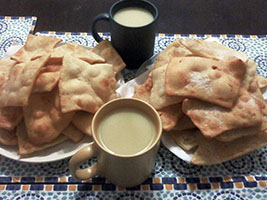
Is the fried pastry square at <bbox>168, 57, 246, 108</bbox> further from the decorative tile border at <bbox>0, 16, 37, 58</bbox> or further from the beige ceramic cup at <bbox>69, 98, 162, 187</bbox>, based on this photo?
the decorative tile border at <bbox>0, 16, 37, 58</bbox>

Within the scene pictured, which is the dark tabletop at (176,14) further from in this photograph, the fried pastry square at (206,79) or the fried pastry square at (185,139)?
the fried pastry square at (185,139)

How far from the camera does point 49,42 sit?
3.29 ft

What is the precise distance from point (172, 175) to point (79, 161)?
0.31 m

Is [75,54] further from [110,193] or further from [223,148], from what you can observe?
[223,148]

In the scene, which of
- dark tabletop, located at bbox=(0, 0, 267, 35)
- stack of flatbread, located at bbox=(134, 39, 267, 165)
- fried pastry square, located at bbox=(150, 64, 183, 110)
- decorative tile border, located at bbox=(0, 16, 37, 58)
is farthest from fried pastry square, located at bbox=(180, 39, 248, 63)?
decorative tile border, located at bbox=(0, 16, 37, 58)

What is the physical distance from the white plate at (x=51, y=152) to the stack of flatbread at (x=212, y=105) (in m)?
0.28

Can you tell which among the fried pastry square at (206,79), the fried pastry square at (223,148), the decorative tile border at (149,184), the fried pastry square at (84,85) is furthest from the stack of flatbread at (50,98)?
the fried pastry square at (223,148)

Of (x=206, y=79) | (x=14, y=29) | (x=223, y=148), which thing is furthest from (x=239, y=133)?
(x=14, y=29)

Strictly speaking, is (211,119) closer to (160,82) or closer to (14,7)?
(160,82)

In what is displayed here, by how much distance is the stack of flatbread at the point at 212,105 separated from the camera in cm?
80

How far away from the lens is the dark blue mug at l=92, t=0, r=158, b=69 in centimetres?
100

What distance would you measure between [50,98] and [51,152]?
6.7 inches

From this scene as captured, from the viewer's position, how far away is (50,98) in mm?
873

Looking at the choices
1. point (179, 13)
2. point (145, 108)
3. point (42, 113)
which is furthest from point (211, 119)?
point (179, 13)
